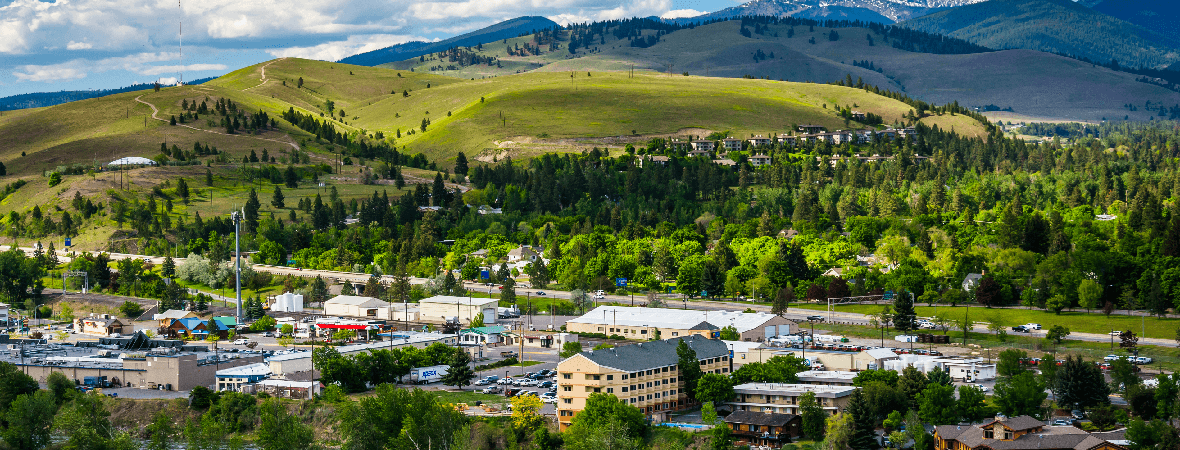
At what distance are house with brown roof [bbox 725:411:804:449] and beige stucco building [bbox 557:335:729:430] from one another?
605cm

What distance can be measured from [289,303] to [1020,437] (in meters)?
81.4

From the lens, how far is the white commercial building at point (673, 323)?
97312 millimetres

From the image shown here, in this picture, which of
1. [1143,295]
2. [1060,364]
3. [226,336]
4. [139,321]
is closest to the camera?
[1060,364]

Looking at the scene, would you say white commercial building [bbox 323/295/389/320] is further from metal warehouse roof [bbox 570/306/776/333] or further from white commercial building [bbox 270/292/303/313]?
metal warehouse roof [bbox 570/306/776/333]

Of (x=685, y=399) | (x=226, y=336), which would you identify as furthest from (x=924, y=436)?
(x=226, y=336)

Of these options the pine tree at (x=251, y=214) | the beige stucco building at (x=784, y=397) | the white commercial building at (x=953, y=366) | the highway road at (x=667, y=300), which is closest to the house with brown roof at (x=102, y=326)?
the highway road at (x=667, y=300)

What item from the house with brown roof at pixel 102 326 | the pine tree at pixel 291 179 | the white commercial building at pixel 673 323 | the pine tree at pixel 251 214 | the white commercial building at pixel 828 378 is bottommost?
the house with brown roof at pixel 102 326

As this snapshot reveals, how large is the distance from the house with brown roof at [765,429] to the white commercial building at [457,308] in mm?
49026

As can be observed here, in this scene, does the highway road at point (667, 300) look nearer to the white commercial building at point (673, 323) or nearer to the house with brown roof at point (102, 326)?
the white commercial building at point (673, 323)

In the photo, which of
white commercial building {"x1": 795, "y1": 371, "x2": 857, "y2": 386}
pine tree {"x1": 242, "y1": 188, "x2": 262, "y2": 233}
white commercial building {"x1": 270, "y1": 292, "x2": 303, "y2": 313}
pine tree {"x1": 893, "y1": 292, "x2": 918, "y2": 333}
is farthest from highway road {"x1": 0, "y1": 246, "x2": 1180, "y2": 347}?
white commercial building {"x1": 795, "y1": 371, "x2": 857, "y2": 386}

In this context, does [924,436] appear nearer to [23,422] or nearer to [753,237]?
[23,422]

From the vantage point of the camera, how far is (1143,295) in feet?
331

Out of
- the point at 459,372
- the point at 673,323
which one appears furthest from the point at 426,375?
the point at 673,323

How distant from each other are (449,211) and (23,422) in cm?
10547
